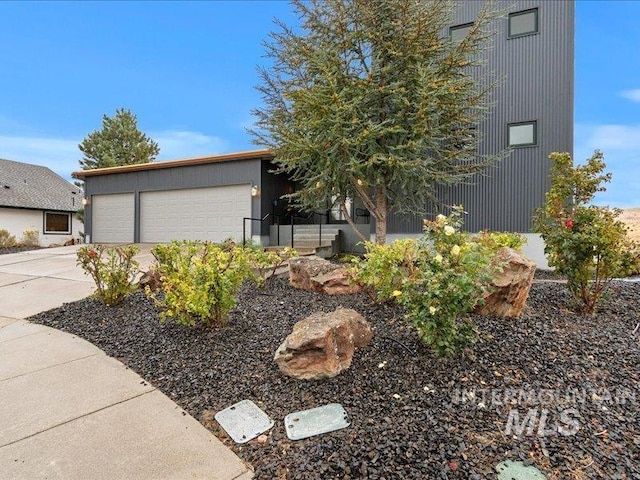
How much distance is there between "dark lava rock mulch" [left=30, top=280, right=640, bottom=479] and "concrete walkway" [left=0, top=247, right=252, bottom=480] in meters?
0.14

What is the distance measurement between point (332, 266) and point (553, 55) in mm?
8985

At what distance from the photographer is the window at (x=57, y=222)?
789 inches

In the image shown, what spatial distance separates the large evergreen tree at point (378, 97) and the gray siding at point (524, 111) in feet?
4.59

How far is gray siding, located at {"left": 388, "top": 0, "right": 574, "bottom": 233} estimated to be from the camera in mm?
9484

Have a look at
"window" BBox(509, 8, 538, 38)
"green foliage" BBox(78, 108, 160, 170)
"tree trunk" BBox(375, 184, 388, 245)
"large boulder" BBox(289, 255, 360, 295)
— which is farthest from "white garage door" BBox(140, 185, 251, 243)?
"green foliage" BBox(78, 108, 160, 170)

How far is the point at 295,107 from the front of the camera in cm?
820

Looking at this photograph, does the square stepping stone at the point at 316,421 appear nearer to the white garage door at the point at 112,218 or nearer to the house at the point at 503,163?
the house at the point at 503,163

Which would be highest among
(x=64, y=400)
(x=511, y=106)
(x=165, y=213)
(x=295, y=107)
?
(x=511, y=106)

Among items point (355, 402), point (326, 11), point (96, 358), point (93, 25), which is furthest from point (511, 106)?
point (93, 25)

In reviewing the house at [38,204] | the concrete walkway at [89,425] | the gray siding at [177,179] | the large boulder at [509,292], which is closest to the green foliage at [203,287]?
the concrete walkway at [89,425]

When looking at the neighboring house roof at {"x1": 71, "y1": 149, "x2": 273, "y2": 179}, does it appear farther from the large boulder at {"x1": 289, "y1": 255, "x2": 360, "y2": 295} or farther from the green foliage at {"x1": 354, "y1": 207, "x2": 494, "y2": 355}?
the green foliage at {"x1": 354, "y1": 207, "x2": 494, "y2": 355}

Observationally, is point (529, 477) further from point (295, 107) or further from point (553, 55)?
point (553, 55)

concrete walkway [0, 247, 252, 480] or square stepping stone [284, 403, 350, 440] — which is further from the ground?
square stepping stone [284, 403, 350, 440]

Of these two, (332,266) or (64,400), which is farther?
(332,266)
